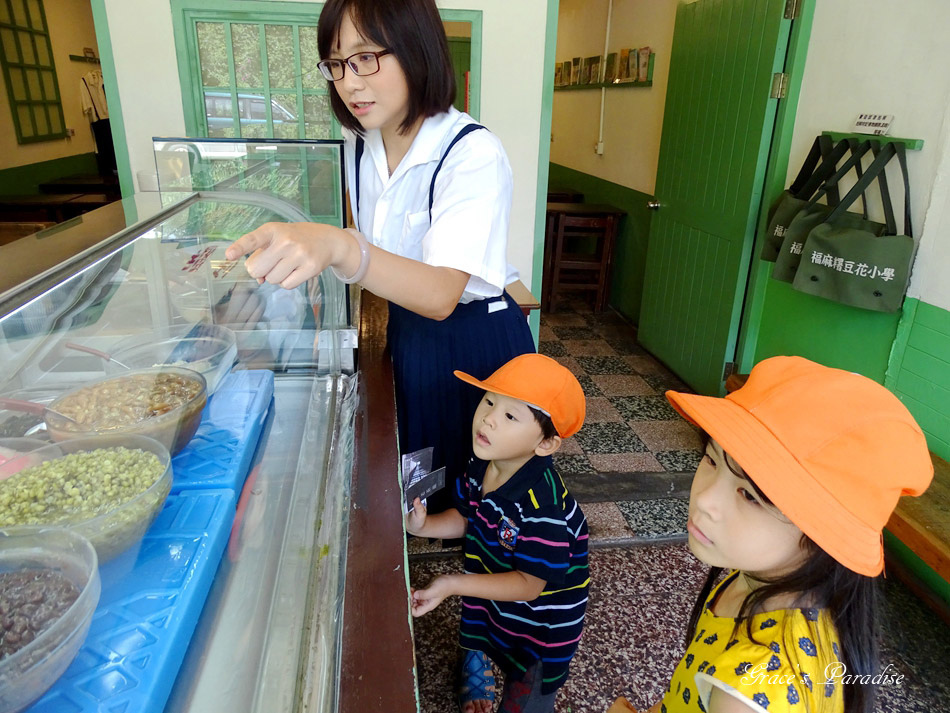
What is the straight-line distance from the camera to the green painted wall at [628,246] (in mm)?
5262

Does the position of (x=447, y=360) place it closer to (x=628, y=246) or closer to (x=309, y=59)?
(x=309, y=59)

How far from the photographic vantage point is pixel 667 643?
80.6 inches

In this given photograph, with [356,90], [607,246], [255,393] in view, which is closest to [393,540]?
[255,393]

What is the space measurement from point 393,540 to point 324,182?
131cm

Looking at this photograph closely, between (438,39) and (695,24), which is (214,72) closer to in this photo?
(438,39)

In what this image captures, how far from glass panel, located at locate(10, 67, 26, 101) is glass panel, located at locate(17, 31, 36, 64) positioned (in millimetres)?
230

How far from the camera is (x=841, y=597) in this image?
84 centimetres

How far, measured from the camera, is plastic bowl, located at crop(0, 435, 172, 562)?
710 millimetres

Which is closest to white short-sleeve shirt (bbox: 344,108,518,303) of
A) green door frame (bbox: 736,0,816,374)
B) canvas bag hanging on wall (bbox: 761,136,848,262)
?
canvas bag hanging on wall (bbox: 761,136,848,262)

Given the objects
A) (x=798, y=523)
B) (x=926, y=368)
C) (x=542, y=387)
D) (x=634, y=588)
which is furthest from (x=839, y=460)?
(x=926, y=368)

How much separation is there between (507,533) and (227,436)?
0.71m

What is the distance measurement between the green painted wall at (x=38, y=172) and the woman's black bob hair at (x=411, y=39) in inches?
280

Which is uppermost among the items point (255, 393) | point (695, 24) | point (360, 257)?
point (695, 24)

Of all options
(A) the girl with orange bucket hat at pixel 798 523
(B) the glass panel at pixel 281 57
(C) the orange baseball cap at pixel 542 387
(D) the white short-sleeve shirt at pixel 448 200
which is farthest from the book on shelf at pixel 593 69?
(A) the girl with orange bucket hat at pixel 798 523
